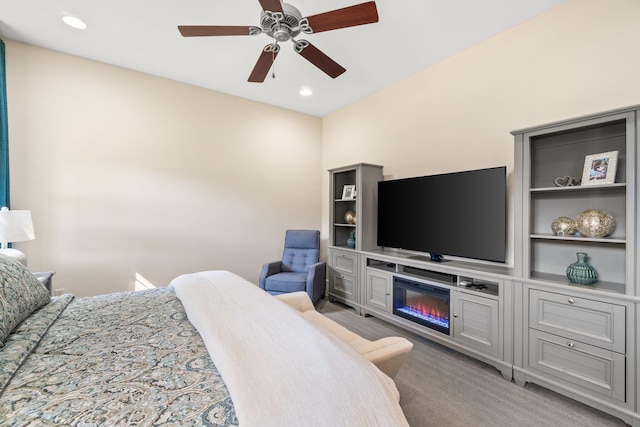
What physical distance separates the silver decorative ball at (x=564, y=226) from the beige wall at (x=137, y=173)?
333 centimetres

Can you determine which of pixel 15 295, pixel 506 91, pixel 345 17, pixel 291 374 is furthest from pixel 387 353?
pixel 506 91

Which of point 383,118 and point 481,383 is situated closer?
point 481,383

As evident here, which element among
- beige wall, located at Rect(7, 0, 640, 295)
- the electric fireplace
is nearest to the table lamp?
beige wall, located at Rect(7, 0, 640, 295)

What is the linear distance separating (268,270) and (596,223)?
3257 mm

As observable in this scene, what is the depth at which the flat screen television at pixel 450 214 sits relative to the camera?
2.42 metres

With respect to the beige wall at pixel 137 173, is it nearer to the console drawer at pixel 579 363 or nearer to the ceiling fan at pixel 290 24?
the ceiling fan at pixel 290 24

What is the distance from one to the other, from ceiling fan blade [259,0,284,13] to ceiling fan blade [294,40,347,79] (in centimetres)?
31

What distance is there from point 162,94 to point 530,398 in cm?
472

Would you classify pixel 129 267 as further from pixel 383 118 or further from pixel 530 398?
pixel 530 398

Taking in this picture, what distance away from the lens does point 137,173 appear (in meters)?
3.34

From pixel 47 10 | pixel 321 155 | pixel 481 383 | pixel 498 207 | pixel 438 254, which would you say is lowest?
pixel 481 383

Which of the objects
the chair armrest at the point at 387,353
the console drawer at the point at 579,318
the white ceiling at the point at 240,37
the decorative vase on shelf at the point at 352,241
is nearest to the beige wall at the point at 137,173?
the white ceiling at the point at 240,37

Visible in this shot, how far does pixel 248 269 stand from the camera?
4.12 meters

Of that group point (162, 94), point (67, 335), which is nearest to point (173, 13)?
point (162, 94)
